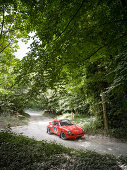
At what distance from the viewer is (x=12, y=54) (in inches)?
278

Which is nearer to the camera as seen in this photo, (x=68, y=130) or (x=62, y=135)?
(x=68, y=130)

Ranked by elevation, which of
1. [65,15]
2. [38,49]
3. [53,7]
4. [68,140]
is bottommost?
[68,140]

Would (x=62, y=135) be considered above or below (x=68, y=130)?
below

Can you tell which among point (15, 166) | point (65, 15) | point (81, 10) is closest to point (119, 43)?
point (81, 10)

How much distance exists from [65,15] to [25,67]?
1950 millimetres

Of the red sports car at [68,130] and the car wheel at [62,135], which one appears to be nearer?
the red sports car at [68,130]

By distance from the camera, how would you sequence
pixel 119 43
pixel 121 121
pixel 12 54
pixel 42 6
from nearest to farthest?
pixel 42 6
pixel 119 43
pixel 12 54
pixel 121 121

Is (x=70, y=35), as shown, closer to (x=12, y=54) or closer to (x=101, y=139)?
(x=12, y=54)

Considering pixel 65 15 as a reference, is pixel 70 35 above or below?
below

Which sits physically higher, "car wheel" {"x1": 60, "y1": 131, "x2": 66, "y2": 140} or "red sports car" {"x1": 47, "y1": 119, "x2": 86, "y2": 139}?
"red sports car" {"x1": 47, "y1": 119, "x2": 86, "y2": 139}

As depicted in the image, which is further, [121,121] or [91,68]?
[91,68]

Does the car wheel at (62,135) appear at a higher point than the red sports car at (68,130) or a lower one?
lower

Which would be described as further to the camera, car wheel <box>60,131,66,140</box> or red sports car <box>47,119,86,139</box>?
car wheel <box>60,131,66,140</box>

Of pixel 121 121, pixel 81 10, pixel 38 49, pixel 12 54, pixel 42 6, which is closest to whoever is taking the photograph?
pixel 81 10
